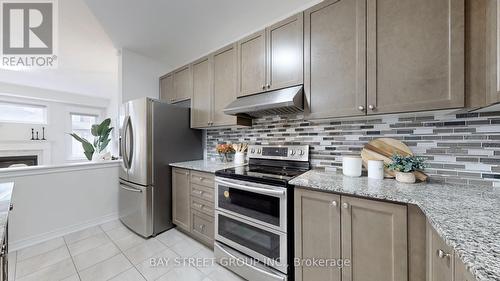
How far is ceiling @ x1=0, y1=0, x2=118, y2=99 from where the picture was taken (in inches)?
84.2

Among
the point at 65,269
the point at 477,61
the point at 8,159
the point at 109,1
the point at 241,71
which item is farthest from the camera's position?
the point at 8,159

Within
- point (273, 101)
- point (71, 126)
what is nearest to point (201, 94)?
point (273, 101)

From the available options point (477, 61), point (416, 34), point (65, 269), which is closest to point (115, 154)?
point (65, 269)

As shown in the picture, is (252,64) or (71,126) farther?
(71,126)

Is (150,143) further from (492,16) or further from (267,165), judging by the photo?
(492,16)

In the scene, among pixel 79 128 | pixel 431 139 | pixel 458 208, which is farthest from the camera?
pixel 79 128

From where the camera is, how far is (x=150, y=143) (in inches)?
88.4

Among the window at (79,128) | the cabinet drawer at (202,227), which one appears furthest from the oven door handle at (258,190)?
the window at (79,128)

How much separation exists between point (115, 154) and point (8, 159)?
341 centimetres

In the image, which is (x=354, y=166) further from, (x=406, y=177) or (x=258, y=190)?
(x=258, y=190)

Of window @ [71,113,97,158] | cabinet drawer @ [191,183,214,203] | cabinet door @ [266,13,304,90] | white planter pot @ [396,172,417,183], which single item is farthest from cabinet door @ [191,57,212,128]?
window @ [71,113,97,158]

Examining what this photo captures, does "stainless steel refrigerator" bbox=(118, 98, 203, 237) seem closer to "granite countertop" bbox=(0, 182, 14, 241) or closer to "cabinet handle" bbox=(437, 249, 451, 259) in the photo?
"granite countertop" bbox=(0, 182, 14, 241)

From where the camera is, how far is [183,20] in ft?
6.95
